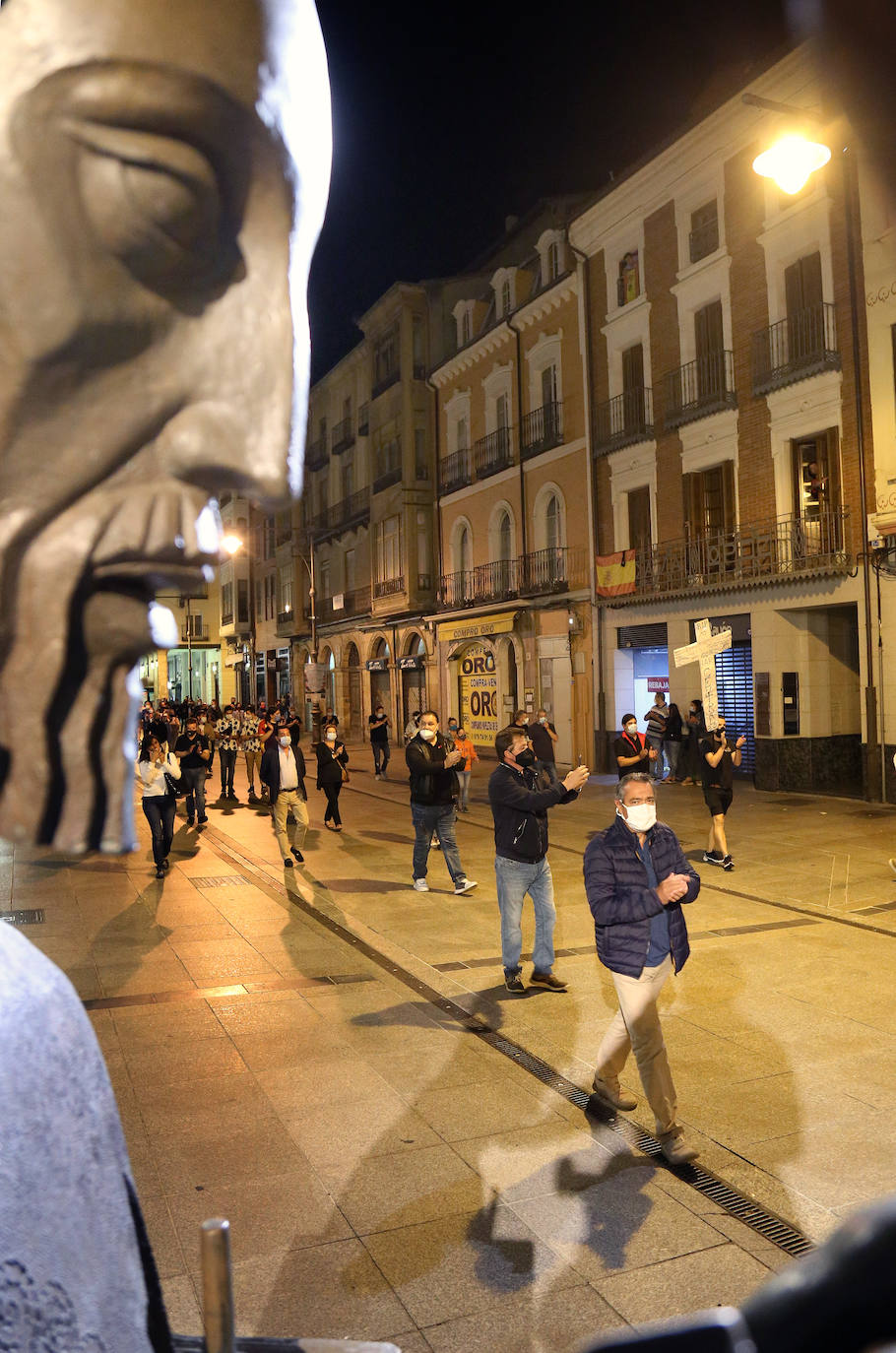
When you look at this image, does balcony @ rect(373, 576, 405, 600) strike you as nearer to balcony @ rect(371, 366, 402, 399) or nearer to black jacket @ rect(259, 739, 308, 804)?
balcony @ rect(371, 366, 402, 399)

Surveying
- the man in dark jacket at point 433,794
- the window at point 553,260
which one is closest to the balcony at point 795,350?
the window at point 553,260

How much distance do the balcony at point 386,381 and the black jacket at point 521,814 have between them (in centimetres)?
2837

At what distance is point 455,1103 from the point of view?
5.34 m

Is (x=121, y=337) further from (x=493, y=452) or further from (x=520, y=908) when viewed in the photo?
(x=493, y=452)

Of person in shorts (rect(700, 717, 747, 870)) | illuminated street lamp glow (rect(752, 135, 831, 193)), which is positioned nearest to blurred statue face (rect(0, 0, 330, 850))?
illuminated street lamp glow (rect(752, 135, 831, 193))

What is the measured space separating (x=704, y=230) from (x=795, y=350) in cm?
437

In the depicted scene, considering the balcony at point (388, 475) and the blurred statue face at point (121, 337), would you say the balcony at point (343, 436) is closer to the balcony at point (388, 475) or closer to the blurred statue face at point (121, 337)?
the balcony at point (388, 475)

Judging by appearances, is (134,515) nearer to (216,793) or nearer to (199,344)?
(199,344)

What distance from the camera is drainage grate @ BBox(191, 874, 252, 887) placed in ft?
38.1

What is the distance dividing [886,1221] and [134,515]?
2.32 feet

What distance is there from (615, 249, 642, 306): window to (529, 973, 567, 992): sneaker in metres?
19.9

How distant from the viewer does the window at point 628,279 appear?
23625 mm

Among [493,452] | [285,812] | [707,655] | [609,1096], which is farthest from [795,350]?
[609,1096]

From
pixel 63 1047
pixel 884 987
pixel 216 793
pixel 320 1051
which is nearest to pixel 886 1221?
pixel 63 1047
